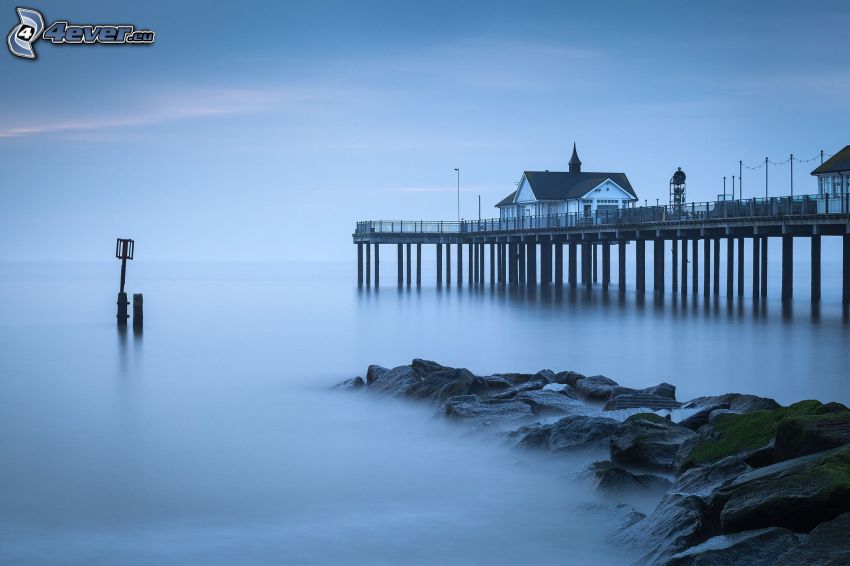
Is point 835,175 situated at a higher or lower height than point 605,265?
higher

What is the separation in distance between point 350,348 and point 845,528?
23516 millimetres

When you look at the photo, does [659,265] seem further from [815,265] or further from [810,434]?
[810,434]

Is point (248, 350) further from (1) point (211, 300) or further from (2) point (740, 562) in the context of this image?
(1) point (211, 300)

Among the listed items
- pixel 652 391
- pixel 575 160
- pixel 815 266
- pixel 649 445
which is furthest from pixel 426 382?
pixel 575 160

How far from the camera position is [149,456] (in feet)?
49.8

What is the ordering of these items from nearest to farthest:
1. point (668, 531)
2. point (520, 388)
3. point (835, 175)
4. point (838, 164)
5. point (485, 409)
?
point (668, 531) < point (485, 409) < point (520, 388) < point (838, 164) < point (835, 175)

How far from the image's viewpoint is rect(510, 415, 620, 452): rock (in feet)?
44.0

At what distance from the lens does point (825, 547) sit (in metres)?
7.70

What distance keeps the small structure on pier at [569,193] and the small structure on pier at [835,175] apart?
67.0 ft

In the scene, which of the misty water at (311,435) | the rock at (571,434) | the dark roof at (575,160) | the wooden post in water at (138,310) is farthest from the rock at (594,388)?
the dark roof at (575,160)

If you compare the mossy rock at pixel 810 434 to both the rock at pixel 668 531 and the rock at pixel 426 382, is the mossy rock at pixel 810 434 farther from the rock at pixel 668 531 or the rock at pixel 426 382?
the rock at pixel 426 382

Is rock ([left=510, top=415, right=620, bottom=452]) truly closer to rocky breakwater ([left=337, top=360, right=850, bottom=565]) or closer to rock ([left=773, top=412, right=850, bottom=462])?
rocky breakwater ([left=337, top=360, right=850, bottom=565])

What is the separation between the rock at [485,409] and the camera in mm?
15461

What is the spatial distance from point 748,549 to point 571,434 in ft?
17.9
